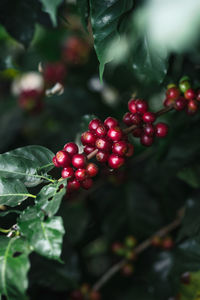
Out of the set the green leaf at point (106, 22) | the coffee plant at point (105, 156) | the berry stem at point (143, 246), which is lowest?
the berry stem at point (143, 246)

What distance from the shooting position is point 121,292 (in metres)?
1.55

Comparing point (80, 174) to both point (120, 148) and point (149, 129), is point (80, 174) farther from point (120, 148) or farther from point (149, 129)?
point (149, 129)

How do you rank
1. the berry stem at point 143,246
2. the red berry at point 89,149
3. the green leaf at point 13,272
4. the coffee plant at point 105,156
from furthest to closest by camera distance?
the berry stem at point 143,246
the red berry at point 89,149
the coffee plant at point 105,156
the green leaf at point 13,272

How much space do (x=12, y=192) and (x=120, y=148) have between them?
23cm

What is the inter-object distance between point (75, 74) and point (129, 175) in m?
0.86

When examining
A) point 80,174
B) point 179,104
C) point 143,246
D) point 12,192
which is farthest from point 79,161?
point 143,246

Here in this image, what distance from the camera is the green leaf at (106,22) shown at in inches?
29.0

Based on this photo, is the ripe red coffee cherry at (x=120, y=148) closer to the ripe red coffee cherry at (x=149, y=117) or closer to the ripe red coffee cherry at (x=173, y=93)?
the ripe red coffee cherry at (x=149, y=117)

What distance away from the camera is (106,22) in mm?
749

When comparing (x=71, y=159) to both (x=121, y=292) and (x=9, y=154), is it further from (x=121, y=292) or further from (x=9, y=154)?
(x=121, y=292)

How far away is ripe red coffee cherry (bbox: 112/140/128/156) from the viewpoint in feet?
2.29

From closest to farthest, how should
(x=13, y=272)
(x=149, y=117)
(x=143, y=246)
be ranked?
(x=13, y=272)
(x=149, y=117)
(x=143, y=246)

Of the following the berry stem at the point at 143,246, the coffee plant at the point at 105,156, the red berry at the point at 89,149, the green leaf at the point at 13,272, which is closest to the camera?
the green leaf at the point at 13,272

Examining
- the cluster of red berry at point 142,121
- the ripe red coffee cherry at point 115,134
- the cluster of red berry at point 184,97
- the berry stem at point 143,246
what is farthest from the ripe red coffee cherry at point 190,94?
the berry stem at point 143,246
